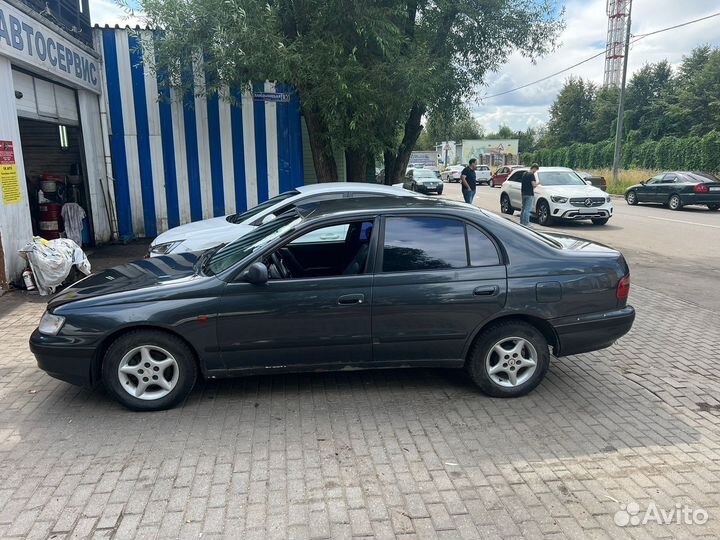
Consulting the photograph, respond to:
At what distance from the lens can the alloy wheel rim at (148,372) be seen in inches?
152

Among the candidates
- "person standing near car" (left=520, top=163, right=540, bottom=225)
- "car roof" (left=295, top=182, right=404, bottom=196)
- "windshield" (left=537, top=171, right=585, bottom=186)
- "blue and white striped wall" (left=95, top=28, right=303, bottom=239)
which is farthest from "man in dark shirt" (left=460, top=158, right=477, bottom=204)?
"car roof" (left=295, top=182, right=404, bottom=196)

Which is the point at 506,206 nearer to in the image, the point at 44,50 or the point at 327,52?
the point at 327,52

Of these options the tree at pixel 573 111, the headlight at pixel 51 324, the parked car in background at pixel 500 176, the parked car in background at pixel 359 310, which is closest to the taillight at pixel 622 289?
the parked car in background at pixel 359 310

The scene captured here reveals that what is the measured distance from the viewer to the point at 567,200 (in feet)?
48.4

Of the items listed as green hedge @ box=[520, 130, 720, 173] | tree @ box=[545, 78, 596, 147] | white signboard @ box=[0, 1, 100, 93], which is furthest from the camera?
tree @ box=[545, 78, 596, 147]

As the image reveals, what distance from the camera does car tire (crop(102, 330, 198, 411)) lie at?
12.6 feet

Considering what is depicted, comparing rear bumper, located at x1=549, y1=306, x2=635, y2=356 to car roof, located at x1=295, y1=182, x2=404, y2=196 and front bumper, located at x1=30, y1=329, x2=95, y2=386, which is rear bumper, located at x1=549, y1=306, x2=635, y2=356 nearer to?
front bumper, located at x1=30, y1=329, x2=95, y2=386

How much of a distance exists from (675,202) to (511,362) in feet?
62.5

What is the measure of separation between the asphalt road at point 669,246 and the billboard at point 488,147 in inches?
2331

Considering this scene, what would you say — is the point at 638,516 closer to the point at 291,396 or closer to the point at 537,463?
the point at 537,463

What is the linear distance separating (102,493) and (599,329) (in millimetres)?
3634

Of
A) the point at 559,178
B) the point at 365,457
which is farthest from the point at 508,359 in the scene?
the point at 559,178

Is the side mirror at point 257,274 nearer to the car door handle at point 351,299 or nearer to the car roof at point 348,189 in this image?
the car door handle at point 351,299

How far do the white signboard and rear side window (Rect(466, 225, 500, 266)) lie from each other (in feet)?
22.8
